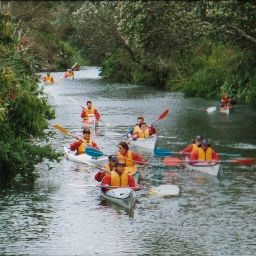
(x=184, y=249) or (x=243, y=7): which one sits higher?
(x=243, y=7)

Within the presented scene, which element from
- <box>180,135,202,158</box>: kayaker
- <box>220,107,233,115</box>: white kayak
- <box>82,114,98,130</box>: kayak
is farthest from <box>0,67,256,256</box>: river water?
<box>220,107,233,115</box>: white kayak

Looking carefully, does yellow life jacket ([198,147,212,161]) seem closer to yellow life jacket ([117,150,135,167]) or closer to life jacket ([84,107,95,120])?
yellow life jacket ([117,150,135,167])

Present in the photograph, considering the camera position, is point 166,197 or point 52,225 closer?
point 52,225

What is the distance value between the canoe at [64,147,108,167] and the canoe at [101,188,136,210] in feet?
18.0

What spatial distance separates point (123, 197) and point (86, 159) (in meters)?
7.01

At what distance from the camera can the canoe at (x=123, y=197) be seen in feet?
74.7

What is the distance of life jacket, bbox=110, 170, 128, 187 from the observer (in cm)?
2373

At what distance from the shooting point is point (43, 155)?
24.5 m

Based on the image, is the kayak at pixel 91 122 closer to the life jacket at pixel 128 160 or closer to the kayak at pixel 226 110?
the kayak at pixel 226 110

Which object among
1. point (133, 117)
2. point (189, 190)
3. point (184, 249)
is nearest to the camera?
point (184, 249)

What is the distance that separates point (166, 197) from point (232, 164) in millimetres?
6503

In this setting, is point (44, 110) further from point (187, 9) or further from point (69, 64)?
point (69, 64)

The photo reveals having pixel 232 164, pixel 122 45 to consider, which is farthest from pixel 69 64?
pixel 232 164

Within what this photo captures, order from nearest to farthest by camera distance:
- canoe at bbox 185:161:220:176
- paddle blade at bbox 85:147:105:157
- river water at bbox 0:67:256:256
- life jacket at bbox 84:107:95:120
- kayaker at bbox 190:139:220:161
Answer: river water at bbox 0:67:256:256
canoe at bbox 185:161:220:176
kayaker at bbox 190:139:220:161
paddle blade at bbox 85:147:105:157
life jacket at bbox 84:107:95:120
